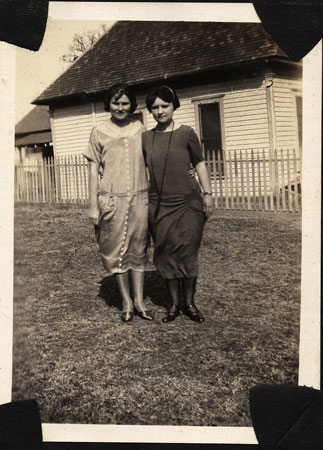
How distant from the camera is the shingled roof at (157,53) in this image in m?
1.70

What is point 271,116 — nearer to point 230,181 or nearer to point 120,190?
point 230,181

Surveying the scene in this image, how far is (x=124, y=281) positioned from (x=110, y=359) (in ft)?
1.14

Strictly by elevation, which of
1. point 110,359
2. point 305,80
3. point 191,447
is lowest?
point 191,447

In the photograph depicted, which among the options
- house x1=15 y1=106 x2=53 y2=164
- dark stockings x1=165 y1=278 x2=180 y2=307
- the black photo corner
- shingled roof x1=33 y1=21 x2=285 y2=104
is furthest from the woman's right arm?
the black photo corner

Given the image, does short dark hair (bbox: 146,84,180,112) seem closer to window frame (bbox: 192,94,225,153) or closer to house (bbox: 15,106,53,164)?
window frame (bbox: 192,94,225,153)

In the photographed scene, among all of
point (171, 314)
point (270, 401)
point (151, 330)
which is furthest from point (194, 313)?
point (270, 401)

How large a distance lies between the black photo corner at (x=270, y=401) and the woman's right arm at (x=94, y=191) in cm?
54

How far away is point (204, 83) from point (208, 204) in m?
0.51

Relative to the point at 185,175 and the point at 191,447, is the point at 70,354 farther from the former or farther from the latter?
the point at 185,175

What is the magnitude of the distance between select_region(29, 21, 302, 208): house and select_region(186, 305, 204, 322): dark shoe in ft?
2.03

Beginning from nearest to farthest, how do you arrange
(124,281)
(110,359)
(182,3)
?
(182,3) < (110,359) < (124,281)

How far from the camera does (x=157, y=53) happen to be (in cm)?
180

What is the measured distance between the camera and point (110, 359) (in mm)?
1798

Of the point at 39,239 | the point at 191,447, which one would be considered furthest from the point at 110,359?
the point at 39,239
